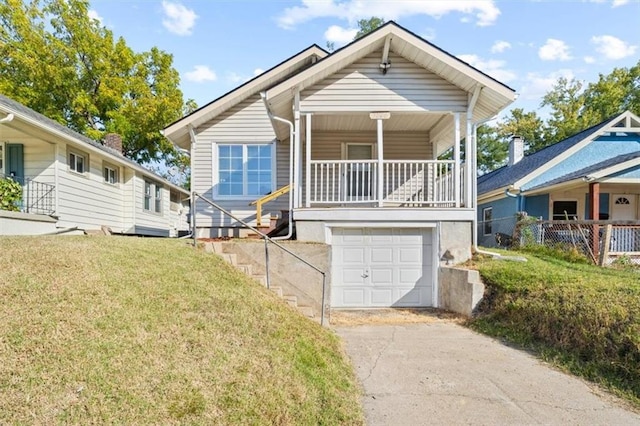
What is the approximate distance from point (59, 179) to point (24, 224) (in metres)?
2.07

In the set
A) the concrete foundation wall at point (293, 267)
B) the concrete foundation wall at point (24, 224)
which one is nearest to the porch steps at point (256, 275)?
the concrete foundation wall at point (293, 267)

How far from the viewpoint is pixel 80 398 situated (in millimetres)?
2701

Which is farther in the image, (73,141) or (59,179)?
(73,141)

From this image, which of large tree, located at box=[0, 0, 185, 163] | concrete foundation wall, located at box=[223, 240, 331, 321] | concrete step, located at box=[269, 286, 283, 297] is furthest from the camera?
large tree, located at box=[0, 0, 185, 163]

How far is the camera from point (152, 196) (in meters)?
16.9

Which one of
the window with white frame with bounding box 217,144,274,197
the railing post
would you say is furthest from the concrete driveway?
the window with white frame with bounding box 217,144,274,197

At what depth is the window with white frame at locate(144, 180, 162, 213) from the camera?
16.3 meters

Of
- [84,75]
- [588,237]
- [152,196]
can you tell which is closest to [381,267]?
[588,237]

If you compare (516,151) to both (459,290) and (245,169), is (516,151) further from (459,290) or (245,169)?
(245,169)

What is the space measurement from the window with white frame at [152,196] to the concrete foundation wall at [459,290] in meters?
13.5

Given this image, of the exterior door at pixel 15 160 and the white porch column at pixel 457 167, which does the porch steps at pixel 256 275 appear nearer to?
the white porch column at pixel 457 167

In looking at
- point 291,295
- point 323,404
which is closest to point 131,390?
point 323,404

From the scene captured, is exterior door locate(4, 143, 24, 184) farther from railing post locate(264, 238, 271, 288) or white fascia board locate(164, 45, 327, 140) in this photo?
railing post locate(264, 238, 271, 288)

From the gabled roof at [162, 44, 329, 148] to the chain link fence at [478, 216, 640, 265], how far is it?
8341 millimetres
